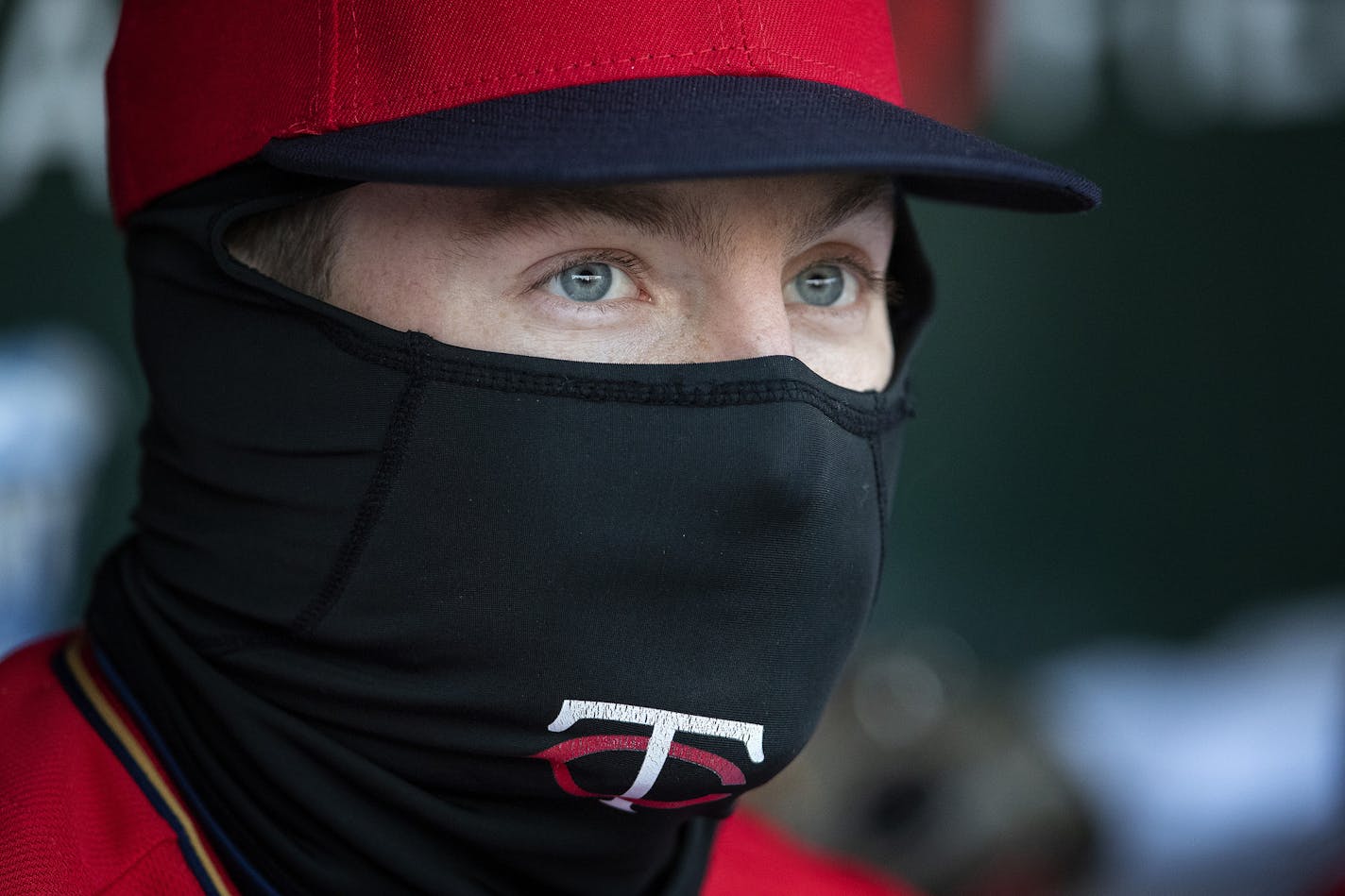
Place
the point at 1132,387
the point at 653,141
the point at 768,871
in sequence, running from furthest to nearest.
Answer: the point at 1132,387, the point at 768,871, the point at 653,141

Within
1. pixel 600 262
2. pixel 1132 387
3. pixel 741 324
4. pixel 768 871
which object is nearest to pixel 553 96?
pixel 600 262

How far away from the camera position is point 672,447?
4.10 feet

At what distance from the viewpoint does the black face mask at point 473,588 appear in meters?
1.25

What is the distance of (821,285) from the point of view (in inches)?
59.8

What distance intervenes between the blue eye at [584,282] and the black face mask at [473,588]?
0.10 meters

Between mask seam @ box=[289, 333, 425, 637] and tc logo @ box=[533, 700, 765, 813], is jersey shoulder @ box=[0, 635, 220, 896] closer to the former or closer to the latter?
mask seam @ box=[289, 333, 425, 637]

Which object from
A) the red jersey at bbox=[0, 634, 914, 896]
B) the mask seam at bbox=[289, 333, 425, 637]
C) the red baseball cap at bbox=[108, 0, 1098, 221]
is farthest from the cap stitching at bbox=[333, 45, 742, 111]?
the red jersey at bbox=[0, 634, 914, 896]

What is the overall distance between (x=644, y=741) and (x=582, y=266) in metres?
0.46

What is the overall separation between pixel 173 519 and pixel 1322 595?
3796 mm

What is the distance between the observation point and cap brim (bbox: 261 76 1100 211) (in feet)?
3.72

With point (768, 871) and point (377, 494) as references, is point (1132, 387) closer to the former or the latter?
point (768, 871)

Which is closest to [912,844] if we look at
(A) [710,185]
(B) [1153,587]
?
(B) [1153,587]

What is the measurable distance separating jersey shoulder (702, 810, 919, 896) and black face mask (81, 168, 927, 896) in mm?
482

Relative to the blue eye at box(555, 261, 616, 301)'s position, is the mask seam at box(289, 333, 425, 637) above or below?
below
